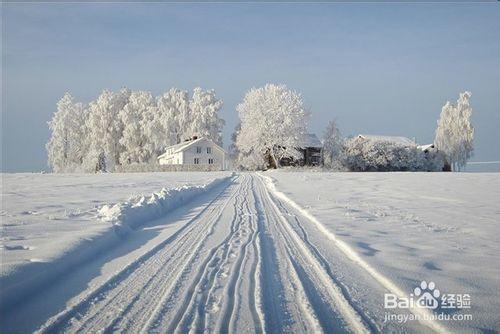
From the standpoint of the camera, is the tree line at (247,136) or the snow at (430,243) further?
the tree line at (247,136)

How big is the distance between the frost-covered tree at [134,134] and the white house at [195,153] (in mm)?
3237

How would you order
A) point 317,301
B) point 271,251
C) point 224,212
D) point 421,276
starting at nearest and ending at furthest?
point 317,301 → point 421,276 → point 271,251 → point 224,212

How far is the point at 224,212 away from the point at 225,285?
7127 millimetres

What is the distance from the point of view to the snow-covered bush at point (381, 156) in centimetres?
6125

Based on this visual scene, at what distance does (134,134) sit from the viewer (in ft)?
219

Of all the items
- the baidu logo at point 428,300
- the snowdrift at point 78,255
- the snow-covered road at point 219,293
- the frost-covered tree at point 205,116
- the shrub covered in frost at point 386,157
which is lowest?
the baidu logo at point 428,300

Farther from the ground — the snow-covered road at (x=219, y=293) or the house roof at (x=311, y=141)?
the house roof at (x=311, y=141)

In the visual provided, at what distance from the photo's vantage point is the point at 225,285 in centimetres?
527

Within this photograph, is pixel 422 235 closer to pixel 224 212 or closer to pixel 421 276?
pixel 421 276

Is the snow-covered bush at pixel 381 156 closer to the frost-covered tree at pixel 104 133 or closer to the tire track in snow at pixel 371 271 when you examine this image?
the frost-covered tree at pixel 104 133

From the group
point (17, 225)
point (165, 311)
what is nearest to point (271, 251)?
point (165, 311)

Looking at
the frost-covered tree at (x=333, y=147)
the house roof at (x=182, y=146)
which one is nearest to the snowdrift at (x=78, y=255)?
the frost-covered tree at (x=333, y=147)

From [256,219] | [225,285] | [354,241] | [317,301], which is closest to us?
[317,301]

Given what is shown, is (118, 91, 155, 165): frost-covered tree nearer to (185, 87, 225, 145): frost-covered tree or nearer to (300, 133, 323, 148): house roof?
(185, 87, 225, 145): frost-covered tree
